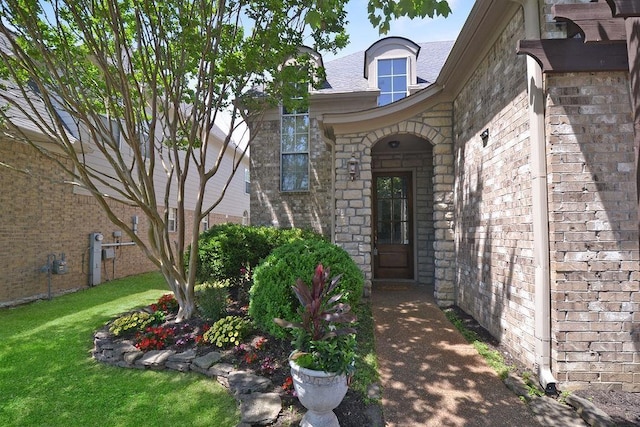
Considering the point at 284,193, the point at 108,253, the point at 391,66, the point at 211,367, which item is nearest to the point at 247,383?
the point at 211,367

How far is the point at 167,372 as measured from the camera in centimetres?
349

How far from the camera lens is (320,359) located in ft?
7.82

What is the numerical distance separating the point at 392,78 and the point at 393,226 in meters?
4.27

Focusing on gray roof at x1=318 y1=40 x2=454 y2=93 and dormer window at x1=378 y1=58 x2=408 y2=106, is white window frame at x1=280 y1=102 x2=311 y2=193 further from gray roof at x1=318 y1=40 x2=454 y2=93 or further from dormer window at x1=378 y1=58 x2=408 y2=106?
dormer window at x1=378 y1=58 x2=408 y2=106

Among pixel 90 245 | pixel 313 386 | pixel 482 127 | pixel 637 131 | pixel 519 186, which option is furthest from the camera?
pixel 90 245

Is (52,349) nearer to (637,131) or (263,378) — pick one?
(263,378)

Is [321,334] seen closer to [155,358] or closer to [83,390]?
[155,358]

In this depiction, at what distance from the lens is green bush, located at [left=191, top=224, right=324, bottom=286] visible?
21.3 feet

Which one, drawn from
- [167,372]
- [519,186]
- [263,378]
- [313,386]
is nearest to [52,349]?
[167,372]

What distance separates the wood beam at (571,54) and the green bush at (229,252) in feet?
17.2

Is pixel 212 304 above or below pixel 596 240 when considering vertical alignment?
below

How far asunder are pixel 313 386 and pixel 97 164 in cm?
908

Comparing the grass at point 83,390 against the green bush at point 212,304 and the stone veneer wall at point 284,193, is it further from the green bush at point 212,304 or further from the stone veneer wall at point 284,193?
the stone veneer wall at point 284,193

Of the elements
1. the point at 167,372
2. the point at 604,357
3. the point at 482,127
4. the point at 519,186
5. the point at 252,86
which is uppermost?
the point at 252,86
